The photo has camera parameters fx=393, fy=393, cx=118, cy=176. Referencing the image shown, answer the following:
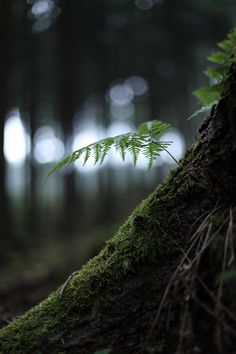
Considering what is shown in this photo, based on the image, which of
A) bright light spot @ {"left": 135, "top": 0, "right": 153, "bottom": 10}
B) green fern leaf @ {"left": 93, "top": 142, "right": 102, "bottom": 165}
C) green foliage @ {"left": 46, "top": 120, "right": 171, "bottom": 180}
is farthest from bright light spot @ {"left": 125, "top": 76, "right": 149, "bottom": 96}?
green fern leaf @ {"left": 93, "top": 142, "right": 102, "bottom": 165}

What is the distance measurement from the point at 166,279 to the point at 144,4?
10277 millimetres

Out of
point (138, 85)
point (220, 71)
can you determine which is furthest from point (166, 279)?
point (138, 85)

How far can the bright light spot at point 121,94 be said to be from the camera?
69.7 feet

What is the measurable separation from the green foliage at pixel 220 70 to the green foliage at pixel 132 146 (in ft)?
1.11

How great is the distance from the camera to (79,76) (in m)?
16.9

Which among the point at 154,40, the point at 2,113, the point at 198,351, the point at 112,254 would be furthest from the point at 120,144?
the point at 154,40

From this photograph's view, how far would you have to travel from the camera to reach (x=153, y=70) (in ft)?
57.4

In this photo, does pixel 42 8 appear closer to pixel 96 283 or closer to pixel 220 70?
pixel 220 70

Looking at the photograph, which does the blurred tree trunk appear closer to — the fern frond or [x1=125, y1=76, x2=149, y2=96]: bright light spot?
[x1=125, y1=76, x2=149, y2=96]: bright light spot

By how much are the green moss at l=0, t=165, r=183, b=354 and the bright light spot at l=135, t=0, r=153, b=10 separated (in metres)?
9.42

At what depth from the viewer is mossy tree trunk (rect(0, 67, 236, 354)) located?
203 cm

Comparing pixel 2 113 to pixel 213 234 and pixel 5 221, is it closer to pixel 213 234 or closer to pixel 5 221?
pixel 5 221

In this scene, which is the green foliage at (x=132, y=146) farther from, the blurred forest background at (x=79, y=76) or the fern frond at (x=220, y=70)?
the blurred forest background at (x=79, y=76)

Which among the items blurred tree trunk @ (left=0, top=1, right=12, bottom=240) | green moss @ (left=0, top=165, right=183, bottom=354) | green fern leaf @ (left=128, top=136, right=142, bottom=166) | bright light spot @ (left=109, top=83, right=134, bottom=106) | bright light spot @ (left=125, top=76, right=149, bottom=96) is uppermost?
bright light spot @ (left=109, top=83, right=134, bottom=106)
